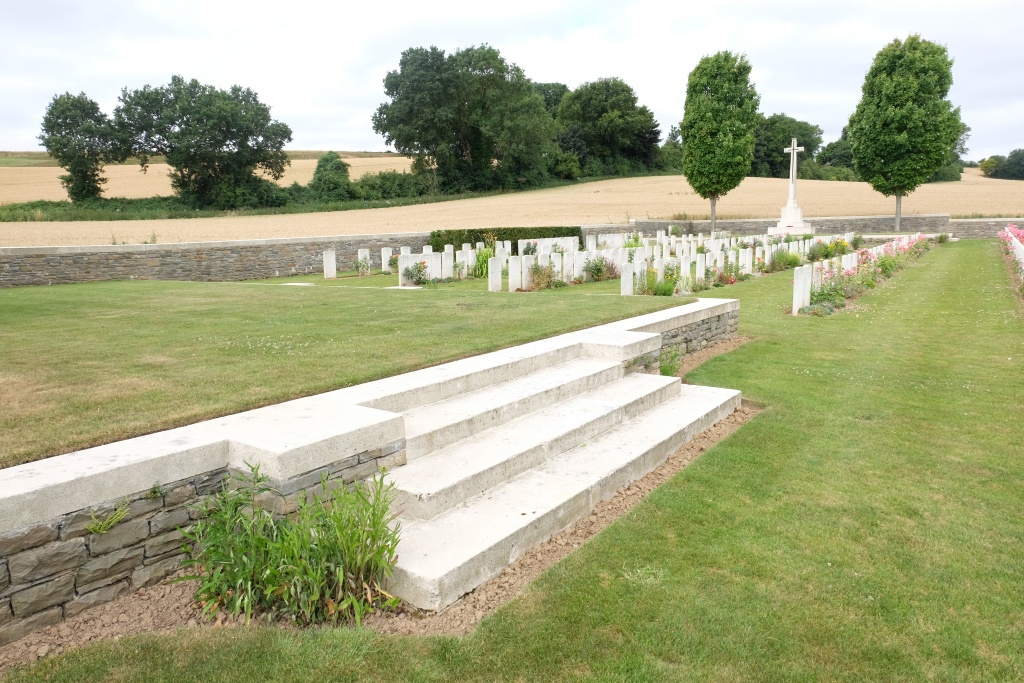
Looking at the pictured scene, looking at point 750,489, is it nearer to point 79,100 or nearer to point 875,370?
point 875,370

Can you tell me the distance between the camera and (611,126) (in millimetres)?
55969

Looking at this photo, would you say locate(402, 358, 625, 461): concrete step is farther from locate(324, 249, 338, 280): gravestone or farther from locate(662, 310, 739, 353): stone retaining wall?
locate(324, 249, 338, 280): gravestone

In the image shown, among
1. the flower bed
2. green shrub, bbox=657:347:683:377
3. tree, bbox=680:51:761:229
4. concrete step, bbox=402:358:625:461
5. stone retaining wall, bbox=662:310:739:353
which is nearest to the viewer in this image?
concrete step, bbox=402:358:625:461

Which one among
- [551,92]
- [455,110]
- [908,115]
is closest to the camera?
[908,115]

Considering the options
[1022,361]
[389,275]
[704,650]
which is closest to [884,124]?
[389,275]

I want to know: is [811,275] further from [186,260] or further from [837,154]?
[837,154]

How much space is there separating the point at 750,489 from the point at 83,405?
4.01m

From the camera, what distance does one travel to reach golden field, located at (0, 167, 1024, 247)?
76.5ft

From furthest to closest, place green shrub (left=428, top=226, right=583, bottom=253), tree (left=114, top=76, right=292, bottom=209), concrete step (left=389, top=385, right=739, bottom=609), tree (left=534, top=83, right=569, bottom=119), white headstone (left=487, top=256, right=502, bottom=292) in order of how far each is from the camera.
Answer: tree (left=534, top=83, right=569, bottom=119) → tree (left=114, top=76, right=292, bottom=209) → green shrub (left=428, top=226, right=583, bottom=253) → white headstone (left=487, top=256, right=502, bottom=292) → concrete step (left=389, top=385, right=739, bottom=609)

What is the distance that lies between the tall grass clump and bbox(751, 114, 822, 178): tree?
6262 cm

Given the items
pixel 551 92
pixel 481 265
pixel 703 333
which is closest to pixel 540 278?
pixel 481 265

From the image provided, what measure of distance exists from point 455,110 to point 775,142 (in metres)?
34.1

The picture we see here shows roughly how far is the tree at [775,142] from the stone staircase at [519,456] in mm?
59775

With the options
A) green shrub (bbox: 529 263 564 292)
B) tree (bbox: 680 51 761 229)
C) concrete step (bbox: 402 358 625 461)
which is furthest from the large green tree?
concrete step (bbox: 402 358 625 461)
